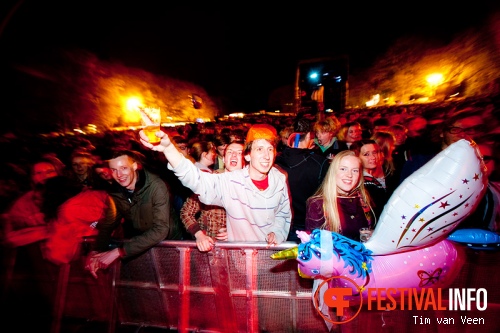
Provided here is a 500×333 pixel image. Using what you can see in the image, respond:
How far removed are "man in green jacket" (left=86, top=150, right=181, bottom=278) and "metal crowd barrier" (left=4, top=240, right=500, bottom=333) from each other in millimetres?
176

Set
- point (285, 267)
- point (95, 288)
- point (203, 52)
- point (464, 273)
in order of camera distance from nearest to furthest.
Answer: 1. point (464, 273)
2. point (285, 267)
3. point (95, 288)
4. point (203, 52)

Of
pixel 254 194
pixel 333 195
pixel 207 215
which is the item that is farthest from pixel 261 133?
pixel 207 215

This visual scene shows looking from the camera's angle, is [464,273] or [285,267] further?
[285,267]

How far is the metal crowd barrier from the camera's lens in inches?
89.5

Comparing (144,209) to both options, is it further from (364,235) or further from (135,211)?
(364,235)

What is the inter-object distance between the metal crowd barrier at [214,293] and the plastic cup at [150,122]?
111 cm

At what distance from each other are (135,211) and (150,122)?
126 cm

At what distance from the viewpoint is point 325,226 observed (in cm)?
217

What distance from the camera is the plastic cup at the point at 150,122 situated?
6.14 feet

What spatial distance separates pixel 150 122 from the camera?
6.20ft

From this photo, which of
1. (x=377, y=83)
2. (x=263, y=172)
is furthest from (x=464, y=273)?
(x=377, y=83)

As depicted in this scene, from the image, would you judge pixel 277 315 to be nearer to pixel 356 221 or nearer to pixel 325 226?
pixel 325 226

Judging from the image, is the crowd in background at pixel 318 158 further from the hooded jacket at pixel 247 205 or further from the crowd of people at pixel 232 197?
the hooded jacket at pixel 247 205

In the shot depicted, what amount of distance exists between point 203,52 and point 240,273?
20.9 meters
